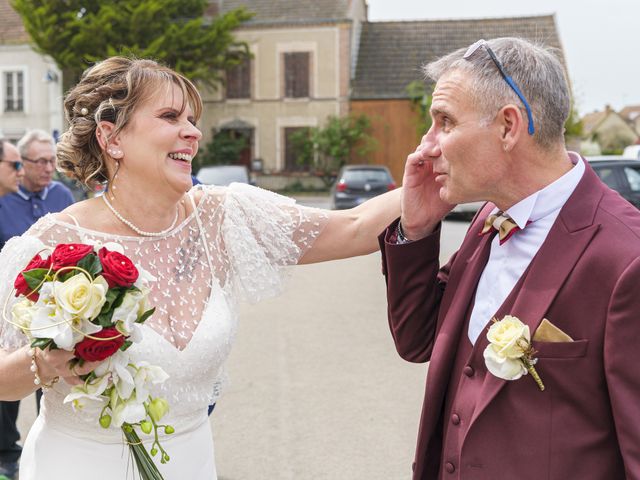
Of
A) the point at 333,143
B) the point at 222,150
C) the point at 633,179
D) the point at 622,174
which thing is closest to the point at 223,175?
the point at 622,174

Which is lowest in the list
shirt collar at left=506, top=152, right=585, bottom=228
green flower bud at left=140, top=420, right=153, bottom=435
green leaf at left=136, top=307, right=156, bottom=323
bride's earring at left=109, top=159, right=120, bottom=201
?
green flower bud at left=140, top=420, right=153, bottom=435

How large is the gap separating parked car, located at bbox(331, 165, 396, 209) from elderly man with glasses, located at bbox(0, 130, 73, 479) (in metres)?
14.7

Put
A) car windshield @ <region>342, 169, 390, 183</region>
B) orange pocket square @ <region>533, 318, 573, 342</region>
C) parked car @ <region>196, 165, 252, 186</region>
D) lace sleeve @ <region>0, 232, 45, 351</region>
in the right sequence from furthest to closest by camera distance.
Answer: car windshield @ <region>342, 169, 390, 183</region> → parked car @ <region>196, 165, 252, 186</region> → lace sleeve @ <region>0, 232, 45, 351</region> → orange pocket square @ <region>533, 318, 573, 342</region>

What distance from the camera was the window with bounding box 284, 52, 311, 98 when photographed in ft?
109

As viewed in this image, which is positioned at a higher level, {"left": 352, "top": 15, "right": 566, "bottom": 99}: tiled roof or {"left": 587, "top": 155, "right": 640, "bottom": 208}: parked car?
{"left": 352, "top": 15, "right": 566, "bottom": 99}: tiled roof

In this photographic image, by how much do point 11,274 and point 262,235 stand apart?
0.96 meters

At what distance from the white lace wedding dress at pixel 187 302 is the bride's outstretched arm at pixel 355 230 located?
0.05 meters

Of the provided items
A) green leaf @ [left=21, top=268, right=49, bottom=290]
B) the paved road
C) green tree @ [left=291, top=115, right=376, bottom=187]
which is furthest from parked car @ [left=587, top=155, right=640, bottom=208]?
green tree @ [left=291, top=115, right=376, bottom=187]

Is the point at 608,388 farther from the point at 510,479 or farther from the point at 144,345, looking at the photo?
the point at 144,345

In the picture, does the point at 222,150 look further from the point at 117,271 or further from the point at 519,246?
the point at 519,246

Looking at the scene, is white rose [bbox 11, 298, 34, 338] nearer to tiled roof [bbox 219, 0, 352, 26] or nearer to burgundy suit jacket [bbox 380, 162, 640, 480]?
burgundy suit jacket [bbox 380, 162, 640, 480]

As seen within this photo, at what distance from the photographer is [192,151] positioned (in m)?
2.81

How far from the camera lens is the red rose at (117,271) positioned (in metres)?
2.07

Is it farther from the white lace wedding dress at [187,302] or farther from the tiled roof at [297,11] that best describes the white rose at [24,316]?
the tiled roof at [297,11]
